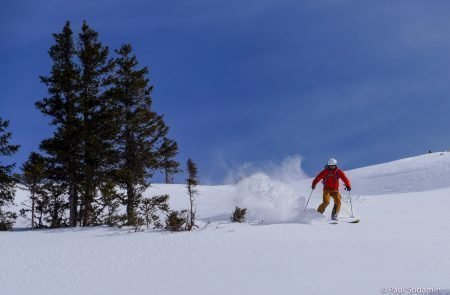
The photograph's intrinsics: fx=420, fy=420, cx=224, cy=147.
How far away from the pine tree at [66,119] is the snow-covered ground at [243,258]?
6.21 metres

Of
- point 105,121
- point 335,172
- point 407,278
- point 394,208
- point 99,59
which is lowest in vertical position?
point 407,278

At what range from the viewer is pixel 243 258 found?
837 cm

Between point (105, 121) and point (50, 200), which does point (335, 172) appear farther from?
point (50, 200)

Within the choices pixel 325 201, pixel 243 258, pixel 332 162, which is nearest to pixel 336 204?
pixel 325 201

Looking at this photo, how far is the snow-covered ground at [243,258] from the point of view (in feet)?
22.6

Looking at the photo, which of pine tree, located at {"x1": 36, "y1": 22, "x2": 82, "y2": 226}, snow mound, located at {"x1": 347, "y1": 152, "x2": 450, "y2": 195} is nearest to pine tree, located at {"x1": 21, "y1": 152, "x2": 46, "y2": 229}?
pine tree, located at {"x1": 36, "y1": 22, "x2": 82, "y2": 226}

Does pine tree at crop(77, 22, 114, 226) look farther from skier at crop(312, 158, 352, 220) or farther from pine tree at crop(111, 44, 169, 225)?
skier at crop(312, 158, 352, 220)

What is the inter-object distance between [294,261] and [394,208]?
9.15 meters

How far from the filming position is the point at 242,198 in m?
16.1

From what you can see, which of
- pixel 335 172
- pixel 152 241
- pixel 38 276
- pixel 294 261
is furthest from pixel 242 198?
pixel 38 276

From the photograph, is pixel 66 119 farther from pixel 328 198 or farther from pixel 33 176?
pixel 328 198

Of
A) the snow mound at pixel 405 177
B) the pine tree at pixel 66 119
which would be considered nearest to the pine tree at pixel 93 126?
the pine tree at pixel 66 119

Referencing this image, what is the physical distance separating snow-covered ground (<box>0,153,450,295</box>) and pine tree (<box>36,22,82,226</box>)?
6209 mm

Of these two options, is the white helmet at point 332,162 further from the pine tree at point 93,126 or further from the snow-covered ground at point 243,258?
the pine tree at point 93,126
